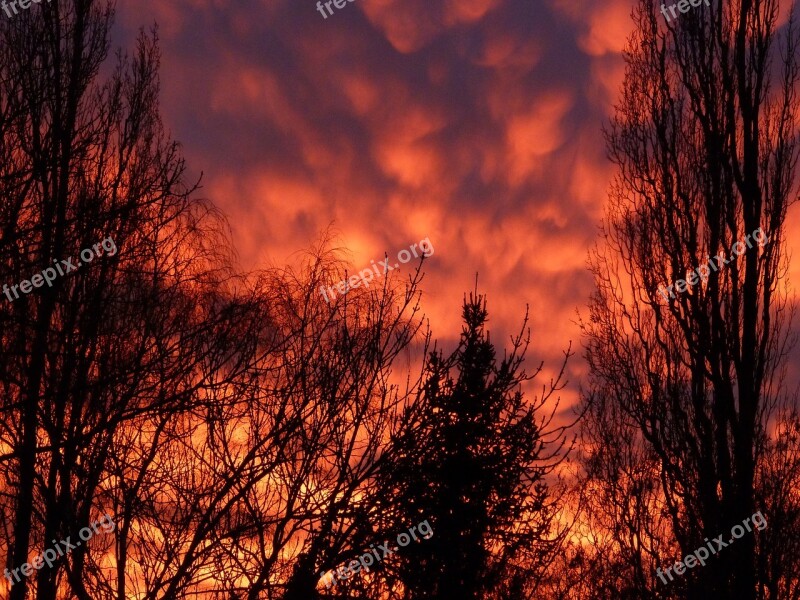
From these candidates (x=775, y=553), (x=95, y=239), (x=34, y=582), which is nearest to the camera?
Answer: (x=95, y=239)

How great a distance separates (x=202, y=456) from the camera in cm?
714

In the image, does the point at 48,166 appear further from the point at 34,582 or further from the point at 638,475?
the point at 638,475

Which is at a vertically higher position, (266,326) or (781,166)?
(781,166)

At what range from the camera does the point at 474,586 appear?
52.3 feet

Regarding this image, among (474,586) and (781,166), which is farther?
(474,586)

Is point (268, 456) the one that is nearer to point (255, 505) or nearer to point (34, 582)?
point (255, 505)

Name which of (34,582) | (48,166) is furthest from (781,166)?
(34,582)

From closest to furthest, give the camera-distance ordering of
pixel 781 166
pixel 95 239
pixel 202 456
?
pixel 95 239
pixel 202 456
pixel 781 166

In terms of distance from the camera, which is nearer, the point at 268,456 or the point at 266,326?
the point at 268,456

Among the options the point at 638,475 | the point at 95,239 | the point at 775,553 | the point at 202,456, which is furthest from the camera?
the point at 638,475

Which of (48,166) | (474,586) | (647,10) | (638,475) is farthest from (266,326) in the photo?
(638,475)

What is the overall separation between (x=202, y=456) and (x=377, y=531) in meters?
2.00

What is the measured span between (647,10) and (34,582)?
11.8 m

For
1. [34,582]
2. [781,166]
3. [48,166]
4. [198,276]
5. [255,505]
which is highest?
[781,166]
